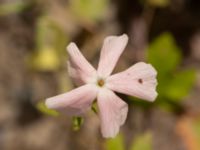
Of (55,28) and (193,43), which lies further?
(193,43)

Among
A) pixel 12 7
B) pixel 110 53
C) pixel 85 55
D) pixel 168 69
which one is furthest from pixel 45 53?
pixel 110 53

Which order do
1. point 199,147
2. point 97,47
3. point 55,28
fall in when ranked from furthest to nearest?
point 97,47
point 199,147
point 55,28

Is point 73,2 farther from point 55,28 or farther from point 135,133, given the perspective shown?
→ point 135,133

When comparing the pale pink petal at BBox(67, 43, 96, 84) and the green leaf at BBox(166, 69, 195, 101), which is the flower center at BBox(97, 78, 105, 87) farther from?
the green leaf at BBox(166, 69, 195, 101)

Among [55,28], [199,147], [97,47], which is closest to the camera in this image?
[55,28]

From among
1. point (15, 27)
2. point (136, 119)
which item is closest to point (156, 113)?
point (136, 119)

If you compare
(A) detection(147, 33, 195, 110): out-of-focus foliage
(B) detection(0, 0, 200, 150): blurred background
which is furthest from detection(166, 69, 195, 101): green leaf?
(B) detection(0, 0, 200, 150): blurred background
